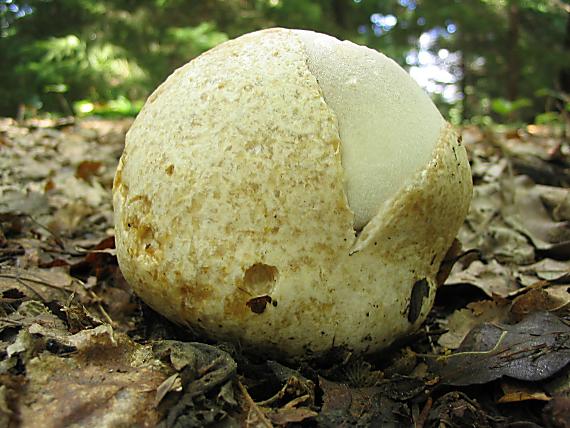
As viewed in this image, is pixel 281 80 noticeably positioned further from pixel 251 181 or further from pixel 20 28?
pixel 20 28

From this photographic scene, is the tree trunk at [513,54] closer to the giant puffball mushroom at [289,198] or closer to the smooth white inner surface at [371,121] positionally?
the smooth white inner surface at [371,121]

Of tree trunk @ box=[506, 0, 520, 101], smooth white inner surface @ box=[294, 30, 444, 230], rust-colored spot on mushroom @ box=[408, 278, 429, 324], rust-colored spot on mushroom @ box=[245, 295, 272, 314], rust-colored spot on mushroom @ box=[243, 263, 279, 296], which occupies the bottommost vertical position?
tree trunk @ box=[506, 0, 520, 101]

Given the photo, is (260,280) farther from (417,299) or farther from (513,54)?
(513,54)

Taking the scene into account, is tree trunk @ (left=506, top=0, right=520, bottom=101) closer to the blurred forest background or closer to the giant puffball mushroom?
the blurred forest background

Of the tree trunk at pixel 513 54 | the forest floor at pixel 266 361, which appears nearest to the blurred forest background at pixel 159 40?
the tree trunk at pixel 513 54

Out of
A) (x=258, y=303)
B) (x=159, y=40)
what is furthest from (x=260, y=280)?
(x=159, y=40)

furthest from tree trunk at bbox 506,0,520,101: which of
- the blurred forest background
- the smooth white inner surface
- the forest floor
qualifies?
the smooth white inner surface

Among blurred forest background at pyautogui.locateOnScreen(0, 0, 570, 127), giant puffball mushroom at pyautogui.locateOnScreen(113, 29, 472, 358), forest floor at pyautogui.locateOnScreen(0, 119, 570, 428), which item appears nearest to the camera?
forest floor at pyautogui.locateOnScreen(0, 119, 570, 428)

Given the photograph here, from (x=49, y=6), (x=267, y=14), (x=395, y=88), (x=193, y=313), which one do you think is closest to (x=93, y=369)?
(x=193, y=313)
